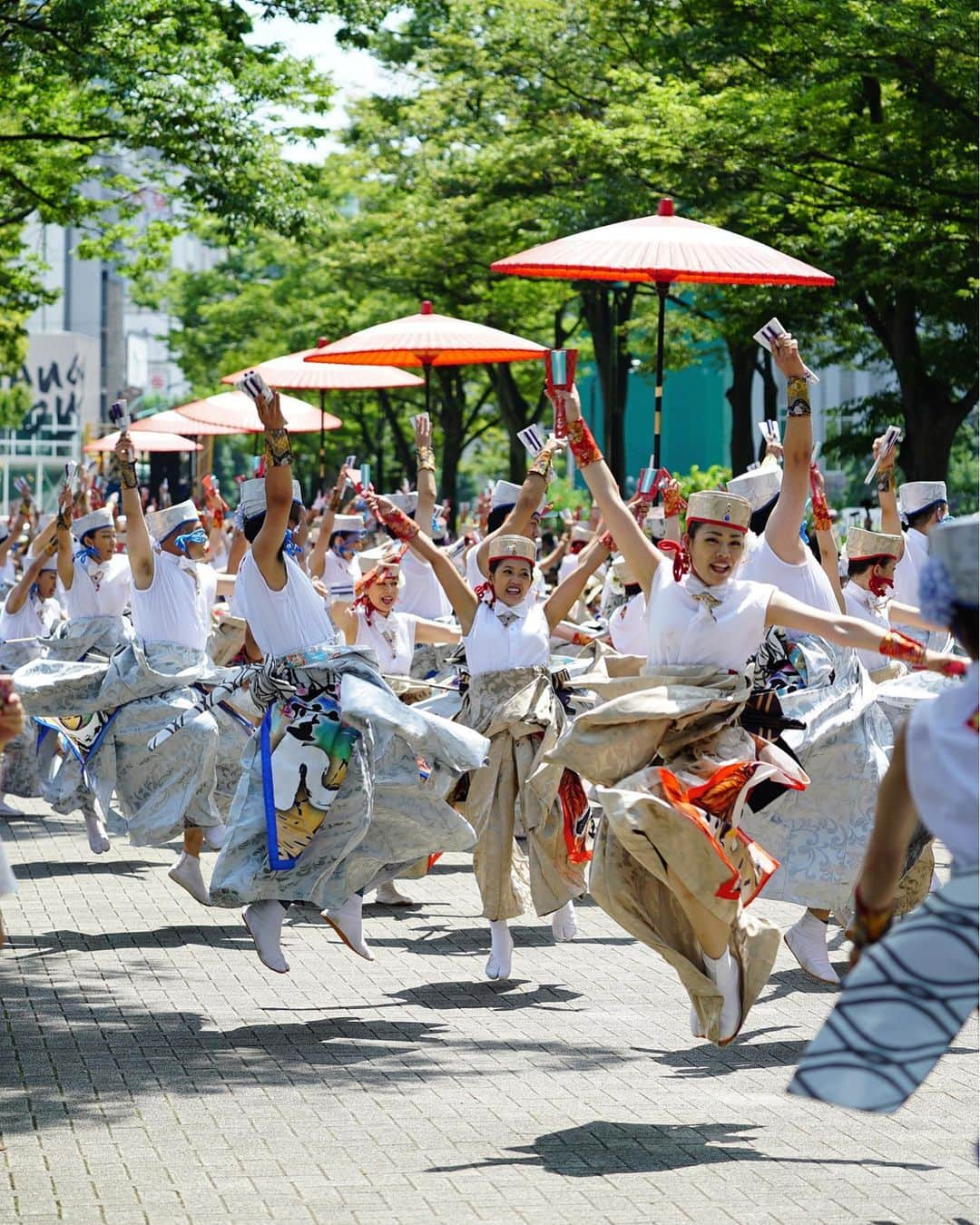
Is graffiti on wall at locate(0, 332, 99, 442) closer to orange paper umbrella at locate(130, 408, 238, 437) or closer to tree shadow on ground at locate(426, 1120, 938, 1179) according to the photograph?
orange paper umbrella at locate(130, 408, 238, 437)

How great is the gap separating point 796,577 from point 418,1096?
8.73 ft

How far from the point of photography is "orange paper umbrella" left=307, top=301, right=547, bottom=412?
13234mm

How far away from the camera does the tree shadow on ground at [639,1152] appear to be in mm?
5855

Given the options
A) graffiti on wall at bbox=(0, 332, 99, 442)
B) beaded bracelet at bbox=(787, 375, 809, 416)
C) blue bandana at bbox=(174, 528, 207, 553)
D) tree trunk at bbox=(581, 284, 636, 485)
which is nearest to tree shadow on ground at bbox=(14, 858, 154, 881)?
blue bandana at bbox=(174, 528, 207, 553)

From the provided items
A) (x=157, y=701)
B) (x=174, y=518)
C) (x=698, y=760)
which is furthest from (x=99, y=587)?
(x=698, y=760)

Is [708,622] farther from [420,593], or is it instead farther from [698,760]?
[420,593]

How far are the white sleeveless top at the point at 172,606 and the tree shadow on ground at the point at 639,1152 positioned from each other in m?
5.16

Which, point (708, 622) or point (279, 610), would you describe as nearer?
point (708, 622)

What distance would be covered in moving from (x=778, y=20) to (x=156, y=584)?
37.5ft

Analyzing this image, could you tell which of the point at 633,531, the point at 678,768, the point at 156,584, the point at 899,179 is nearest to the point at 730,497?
the point at 633,531

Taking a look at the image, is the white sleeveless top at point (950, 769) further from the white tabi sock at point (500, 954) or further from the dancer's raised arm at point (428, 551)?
the white tabi sock at point (500, 954)

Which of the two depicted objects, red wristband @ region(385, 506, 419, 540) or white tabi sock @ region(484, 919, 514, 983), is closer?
red wristband @ region(385, 506, 419, 540)

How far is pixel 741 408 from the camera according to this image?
2889cm

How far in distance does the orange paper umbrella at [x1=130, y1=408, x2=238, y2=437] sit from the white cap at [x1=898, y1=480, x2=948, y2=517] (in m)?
8.29
